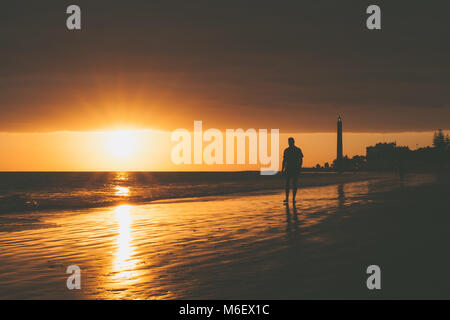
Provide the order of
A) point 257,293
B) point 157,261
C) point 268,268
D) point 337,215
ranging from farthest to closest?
point 337,215, point 157,261, point 268,268, point 257,293

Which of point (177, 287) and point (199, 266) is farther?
point (199, 266)

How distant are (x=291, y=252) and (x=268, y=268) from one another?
53.6 inches

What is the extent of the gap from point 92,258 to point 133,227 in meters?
4.58

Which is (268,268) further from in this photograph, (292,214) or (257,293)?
(292,214)

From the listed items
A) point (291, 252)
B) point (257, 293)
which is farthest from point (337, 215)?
point (257, 293)

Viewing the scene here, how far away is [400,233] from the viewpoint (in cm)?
985

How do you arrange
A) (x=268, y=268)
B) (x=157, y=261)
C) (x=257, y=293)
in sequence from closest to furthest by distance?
(x=257, y=293) → (x=268, y=268) → (x=157, y=261)

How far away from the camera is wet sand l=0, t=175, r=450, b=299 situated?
5.69m

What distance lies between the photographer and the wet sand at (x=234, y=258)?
18.7ft

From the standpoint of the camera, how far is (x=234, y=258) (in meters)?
7.73

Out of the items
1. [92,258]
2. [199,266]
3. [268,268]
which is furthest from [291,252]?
[92,258]
